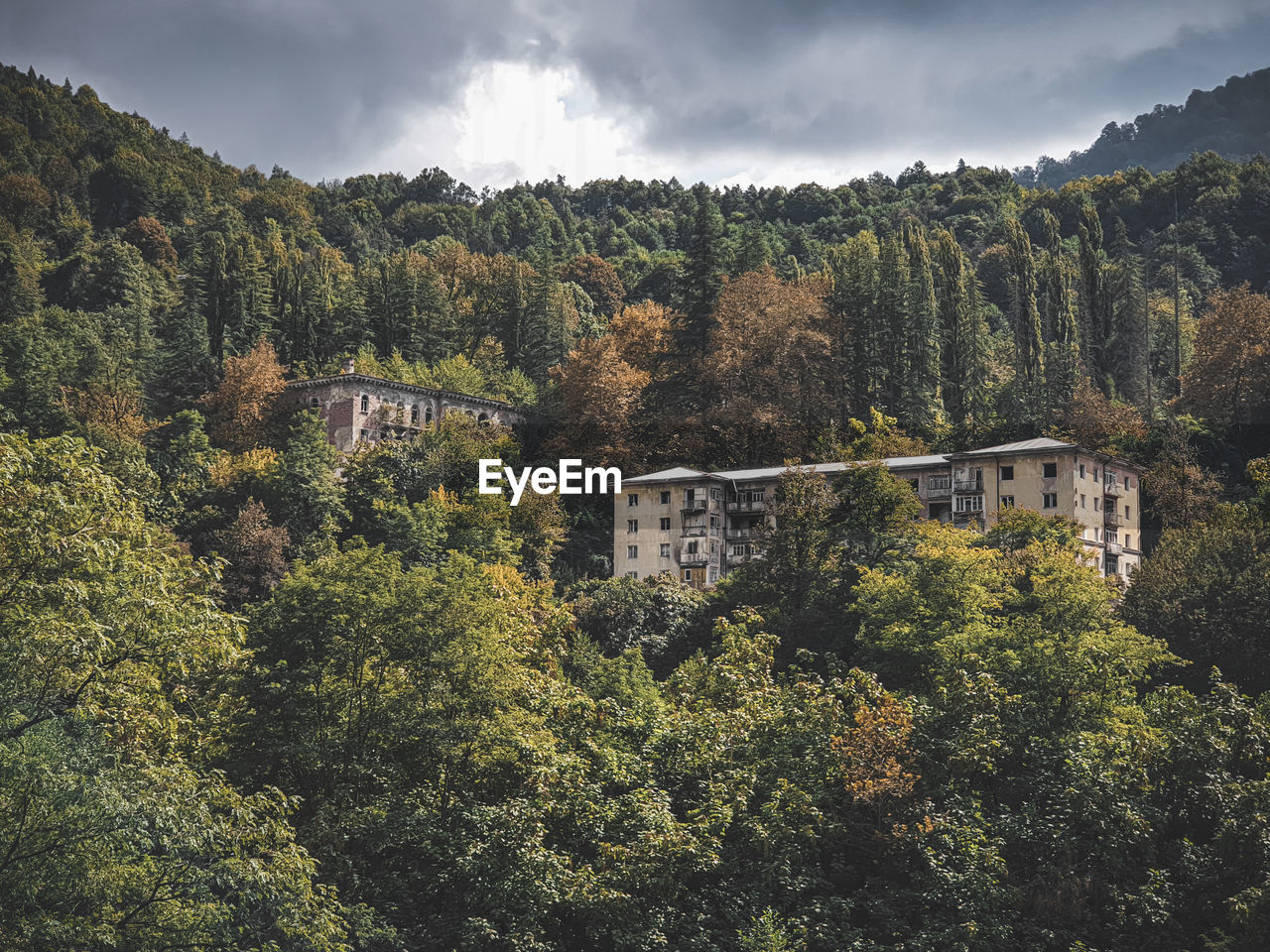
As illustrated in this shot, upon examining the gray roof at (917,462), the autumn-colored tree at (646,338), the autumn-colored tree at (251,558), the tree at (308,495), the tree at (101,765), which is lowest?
the tree at (101,765)

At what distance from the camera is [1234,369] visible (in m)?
78.4

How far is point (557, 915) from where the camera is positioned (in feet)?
120

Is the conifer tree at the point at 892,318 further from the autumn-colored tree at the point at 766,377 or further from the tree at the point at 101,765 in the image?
the tree at the point at 101,765

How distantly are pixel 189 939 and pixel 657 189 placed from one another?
16899 cm

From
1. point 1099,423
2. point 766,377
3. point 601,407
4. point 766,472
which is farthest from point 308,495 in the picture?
point 1099,423

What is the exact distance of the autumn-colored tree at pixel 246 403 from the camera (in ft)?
269

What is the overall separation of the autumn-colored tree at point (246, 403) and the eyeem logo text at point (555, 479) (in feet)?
48.8

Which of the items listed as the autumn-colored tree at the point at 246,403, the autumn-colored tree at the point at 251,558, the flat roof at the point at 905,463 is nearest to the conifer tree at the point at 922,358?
the flat roof at the point at 905,463

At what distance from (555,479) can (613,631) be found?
16.8m

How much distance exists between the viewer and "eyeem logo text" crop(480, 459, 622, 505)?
75375 mm

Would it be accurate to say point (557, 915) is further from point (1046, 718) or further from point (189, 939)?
point (1046, 718)

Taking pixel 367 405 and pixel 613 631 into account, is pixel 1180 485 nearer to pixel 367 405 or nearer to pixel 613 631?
pixel 613 631

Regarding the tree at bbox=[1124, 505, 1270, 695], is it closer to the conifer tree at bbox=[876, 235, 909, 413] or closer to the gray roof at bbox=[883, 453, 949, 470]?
the gray roof at bbox=[883, 453, 949, 470]

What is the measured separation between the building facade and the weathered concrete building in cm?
1497
